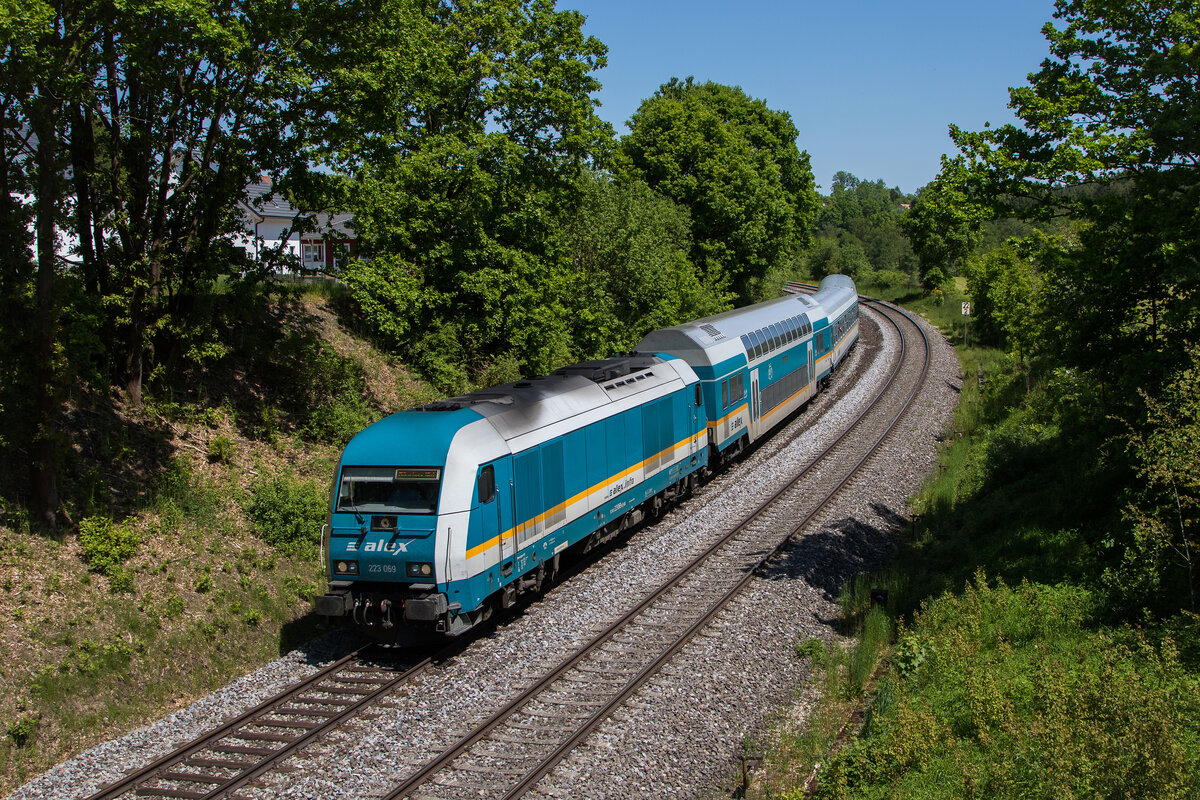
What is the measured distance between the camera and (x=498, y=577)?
12.9m

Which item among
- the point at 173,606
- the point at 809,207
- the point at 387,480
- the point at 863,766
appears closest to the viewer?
the point at 863,766

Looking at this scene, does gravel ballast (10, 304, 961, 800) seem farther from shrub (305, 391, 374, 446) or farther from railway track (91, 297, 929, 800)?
shrub (305, 391, 374, 446)

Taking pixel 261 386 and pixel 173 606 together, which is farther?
pixel 261 386

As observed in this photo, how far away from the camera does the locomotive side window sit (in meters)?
12.4

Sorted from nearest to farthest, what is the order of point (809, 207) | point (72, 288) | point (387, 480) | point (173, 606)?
point (387, 480) → point (173, 606) → point (72, 288) → point (809, 207)

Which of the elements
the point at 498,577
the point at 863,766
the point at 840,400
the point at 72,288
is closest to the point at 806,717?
the point at 863,766

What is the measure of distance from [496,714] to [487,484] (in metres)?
3.21

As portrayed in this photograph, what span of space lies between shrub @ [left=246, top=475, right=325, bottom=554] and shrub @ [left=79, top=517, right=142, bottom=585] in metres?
2.44

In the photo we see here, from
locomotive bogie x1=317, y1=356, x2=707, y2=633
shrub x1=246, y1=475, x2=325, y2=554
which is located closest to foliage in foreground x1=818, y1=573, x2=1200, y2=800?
locomotive bogie x1=317, y1=356, x2=707, y2=633

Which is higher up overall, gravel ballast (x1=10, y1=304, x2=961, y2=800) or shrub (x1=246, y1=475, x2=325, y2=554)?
shrub (x1=246, y1=475, x2=325, y2=554)

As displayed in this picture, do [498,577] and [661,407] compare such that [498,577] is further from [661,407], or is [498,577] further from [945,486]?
[945,486]

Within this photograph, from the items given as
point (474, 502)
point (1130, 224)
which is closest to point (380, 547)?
point (474, 502)

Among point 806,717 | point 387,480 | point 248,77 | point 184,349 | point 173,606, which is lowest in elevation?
point 806,717

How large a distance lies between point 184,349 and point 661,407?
33.0 feet
